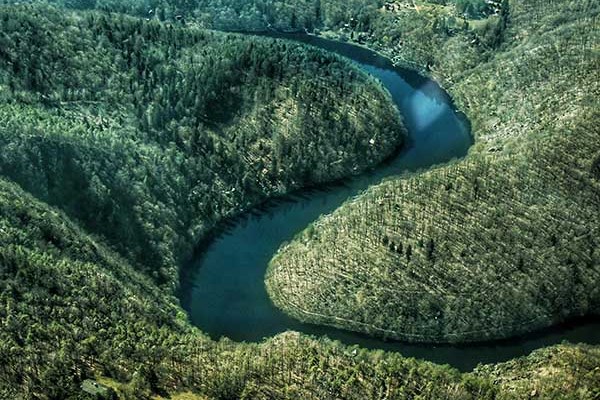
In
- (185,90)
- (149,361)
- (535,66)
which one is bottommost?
(149,361)

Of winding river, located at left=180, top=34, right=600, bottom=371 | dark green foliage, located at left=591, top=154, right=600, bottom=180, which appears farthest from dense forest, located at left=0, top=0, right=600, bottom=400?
winding river, located at left=180, top=34, right=600, bottom=371

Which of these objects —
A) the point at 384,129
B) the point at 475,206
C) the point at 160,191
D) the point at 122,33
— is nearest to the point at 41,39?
the point at 122,33

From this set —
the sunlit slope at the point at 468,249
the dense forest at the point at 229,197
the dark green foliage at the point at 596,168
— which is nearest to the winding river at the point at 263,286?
the sunlit slope at the point at 468,249

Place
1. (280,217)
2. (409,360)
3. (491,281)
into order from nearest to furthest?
(409,360)
(491,281)
(280,217)

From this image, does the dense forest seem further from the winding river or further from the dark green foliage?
the winding river

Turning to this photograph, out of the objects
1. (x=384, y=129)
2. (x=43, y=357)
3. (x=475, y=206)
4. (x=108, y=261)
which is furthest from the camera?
(x=384, y=129)

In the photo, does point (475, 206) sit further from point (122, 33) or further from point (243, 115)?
point (122, 33)

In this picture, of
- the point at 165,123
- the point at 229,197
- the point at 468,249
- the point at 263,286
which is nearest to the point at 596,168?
the point at 468,249

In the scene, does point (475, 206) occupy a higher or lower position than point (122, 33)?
Answer: lower
